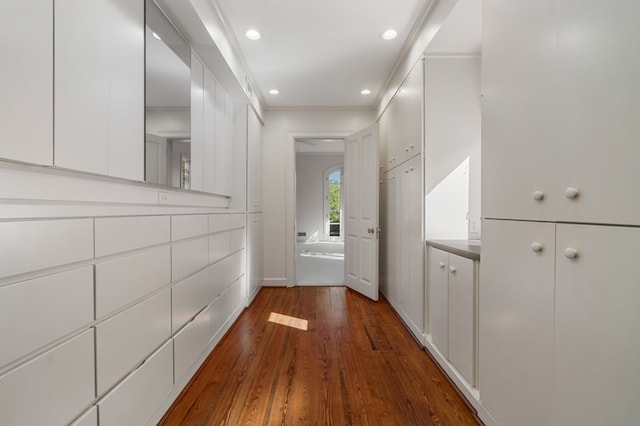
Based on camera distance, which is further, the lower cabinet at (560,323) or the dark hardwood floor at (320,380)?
the dark hardwood floor at (320,380)

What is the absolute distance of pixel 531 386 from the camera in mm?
1104

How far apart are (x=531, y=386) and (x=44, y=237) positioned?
5.93ft

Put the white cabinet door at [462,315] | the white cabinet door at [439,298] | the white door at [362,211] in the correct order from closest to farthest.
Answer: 1. the white cabinet door at [462,315]
2. the white cabinet door at [439,298]
3. the white door at [362,211]

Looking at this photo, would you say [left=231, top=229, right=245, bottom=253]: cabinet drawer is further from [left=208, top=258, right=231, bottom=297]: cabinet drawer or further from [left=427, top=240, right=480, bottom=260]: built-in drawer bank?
[left=427, top=240, right=480, bottom=260]: built-in drawer bank

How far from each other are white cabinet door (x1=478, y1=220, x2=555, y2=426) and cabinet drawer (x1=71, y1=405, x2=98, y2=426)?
166 centimetres

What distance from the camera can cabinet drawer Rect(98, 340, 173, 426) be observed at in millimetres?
1115

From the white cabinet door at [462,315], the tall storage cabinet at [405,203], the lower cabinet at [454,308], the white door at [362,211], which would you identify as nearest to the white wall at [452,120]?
the tall storage cabinet at [405,203]

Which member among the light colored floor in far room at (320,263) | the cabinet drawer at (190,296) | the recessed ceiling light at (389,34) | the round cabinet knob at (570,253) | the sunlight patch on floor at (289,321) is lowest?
the sunlight patch on floor at (289,321)

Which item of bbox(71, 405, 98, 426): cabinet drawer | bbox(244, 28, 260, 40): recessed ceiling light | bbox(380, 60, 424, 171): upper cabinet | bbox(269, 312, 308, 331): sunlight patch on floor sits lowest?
bbox(269, 312, 308, 331): sunlight patch on floor

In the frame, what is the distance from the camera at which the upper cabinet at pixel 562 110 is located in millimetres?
762

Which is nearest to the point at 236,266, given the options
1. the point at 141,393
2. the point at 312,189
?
the point at 141,393

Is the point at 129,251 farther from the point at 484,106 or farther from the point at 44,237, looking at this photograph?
the point at 484,106

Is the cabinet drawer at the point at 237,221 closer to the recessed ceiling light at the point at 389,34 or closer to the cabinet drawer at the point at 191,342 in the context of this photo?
the cabinet drawer at the point at 191,342

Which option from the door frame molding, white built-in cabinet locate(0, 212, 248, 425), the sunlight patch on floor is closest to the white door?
the door frame molding
